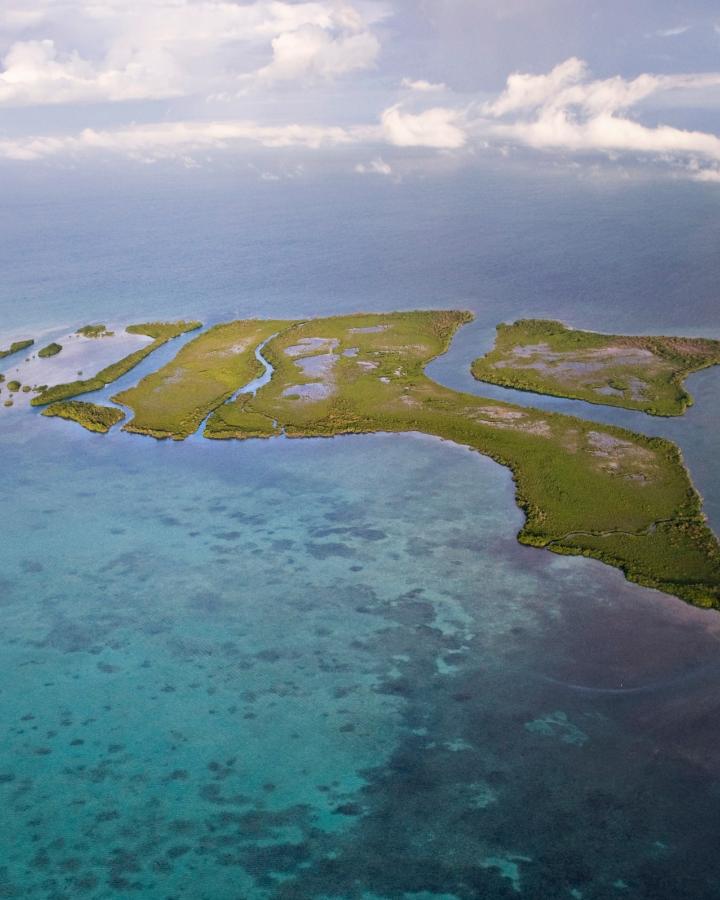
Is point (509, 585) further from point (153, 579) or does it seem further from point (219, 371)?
point (219, 371)

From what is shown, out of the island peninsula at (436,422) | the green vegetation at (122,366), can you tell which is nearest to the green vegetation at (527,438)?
the island peninsula at (436,422)

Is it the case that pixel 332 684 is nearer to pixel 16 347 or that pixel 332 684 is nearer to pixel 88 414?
pixel 88 414

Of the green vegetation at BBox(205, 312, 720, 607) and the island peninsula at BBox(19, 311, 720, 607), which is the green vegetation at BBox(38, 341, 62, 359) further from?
the green vegetation at BBox(205, 312, 720, 607)

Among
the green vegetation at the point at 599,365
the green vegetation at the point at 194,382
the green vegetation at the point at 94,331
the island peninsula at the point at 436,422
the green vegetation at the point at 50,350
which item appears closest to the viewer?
the island peninsula at the point at 436,422

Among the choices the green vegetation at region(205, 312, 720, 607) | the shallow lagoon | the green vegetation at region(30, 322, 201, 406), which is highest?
the green vegetation at region(30, 322, 201, 406)

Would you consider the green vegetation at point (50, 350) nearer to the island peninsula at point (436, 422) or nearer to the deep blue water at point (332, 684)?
the island peninsula at point (436, 422)

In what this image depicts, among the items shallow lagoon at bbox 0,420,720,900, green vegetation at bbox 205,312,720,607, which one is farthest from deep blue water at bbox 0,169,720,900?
green vegetation at bbox 205,312,720,607

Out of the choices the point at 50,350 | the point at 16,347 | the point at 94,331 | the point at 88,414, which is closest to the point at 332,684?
the point at 88,414
